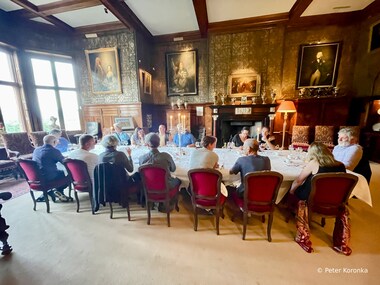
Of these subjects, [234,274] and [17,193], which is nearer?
[234,274]

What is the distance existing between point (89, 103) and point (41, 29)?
2.62 m

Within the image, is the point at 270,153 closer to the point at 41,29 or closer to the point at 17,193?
the point at 17,193

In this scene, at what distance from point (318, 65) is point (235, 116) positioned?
10.6ft

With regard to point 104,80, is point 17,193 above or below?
below

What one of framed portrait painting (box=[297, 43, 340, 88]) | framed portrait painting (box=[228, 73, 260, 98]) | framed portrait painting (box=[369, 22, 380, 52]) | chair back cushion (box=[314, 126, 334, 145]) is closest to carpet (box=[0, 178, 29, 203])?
framed portrait painting (box=[228, 73, 260, 98])

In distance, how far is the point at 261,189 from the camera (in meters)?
1.85

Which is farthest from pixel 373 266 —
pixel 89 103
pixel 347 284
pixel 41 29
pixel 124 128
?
pixel 41 29

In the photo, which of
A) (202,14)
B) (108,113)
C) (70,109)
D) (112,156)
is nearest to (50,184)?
(112,156)

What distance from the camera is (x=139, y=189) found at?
103 inches

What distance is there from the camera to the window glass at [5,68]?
15.7 feet

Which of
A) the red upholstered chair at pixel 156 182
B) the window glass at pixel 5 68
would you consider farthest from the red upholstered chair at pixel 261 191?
the window glass at pixel 5 68

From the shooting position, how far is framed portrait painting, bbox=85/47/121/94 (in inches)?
229

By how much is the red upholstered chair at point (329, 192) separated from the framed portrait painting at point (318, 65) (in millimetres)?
5286

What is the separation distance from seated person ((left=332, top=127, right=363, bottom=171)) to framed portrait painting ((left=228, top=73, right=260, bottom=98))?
382cm
